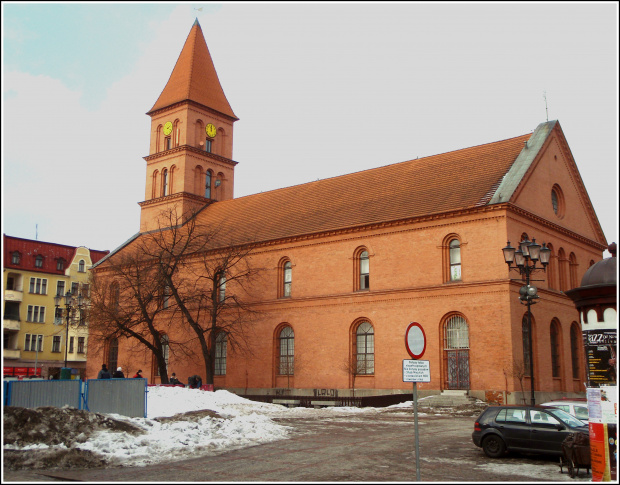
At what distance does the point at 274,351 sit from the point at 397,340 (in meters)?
9.32

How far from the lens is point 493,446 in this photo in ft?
54.5

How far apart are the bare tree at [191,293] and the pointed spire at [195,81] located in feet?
41.4

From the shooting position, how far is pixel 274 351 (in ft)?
140

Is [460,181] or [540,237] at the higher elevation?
[460,181]

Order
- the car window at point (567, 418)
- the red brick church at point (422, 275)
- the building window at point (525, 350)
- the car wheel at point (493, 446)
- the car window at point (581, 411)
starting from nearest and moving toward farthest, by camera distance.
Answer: the car window at point (567, 418) < the car wheel at point (493, 446) < the car window at point (581, 411) < the building window at point (525, 350) < the red brick church at point (422, 275)

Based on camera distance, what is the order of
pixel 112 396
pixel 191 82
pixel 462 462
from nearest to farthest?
1. pixel 462 462
2. pixel 112 396
3. pixel 191 82

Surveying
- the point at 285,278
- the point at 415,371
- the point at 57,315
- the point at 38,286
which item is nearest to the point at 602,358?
the point at 415,371

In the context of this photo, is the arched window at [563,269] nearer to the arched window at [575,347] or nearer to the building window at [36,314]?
the arched window at [575,347]

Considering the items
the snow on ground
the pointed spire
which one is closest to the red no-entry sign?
the snow on ground

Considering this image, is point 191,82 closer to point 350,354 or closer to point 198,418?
point 350,354

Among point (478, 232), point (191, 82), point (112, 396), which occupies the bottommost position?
point (112, 396)

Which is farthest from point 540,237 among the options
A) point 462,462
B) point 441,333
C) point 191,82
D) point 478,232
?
point 191,82

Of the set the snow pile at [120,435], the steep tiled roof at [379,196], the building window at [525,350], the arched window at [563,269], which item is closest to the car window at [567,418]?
the snow pile at [120,435]

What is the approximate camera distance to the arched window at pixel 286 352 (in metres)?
42.0
